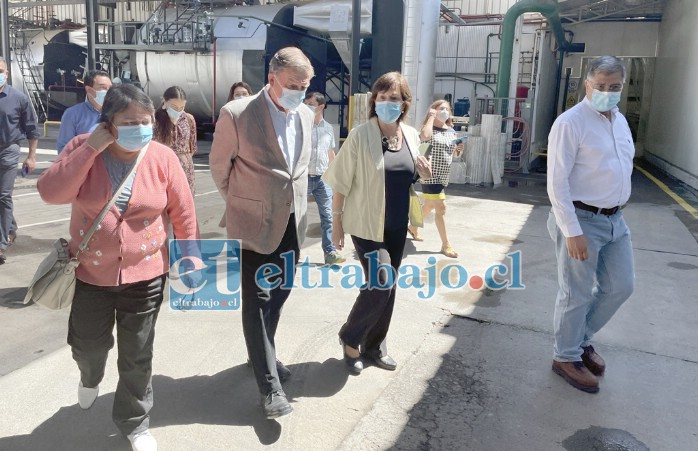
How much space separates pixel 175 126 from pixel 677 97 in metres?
14.4

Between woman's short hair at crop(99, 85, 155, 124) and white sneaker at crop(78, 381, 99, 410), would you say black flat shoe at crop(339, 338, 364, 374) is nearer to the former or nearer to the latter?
white sneaker at crop(78, 381, 99, 410)

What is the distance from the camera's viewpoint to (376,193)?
3.49m

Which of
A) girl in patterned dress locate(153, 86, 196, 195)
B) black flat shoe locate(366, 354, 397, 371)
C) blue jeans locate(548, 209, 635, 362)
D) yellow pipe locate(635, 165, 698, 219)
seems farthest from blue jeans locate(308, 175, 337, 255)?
yellow pipe locate(635, 165, 698, 219)

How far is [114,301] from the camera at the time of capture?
107 inches

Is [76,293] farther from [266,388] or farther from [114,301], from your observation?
[266,388]

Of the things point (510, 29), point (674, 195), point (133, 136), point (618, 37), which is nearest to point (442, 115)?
point (133, 136)

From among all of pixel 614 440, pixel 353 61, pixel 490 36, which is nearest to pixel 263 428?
pixel 614 440

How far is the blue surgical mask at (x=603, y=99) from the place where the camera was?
132 inches

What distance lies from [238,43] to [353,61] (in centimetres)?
487

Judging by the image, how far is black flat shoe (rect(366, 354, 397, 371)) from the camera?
12.3ft

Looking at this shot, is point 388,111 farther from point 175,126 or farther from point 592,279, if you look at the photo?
point 175,126

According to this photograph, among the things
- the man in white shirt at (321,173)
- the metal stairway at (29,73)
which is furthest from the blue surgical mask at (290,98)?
the metal stairway at (29,73)

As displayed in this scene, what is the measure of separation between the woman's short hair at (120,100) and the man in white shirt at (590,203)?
2.27m

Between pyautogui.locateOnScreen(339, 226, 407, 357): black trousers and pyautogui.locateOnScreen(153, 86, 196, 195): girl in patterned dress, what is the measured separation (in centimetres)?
224
